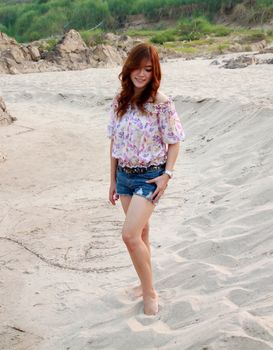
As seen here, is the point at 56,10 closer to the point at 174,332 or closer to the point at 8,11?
the point at 8,11

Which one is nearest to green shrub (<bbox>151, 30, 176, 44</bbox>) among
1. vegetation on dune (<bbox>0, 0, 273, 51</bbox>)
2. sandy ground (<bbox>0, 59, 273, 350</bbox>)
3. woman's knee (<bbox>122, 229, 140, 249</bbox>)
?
vegetation on dune (<bbox>0, 0, 273, 51</bbox>)

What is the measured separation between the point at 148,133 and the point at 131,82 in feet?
1.04

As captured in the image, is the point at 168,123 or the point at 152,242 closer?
the point at 168,123

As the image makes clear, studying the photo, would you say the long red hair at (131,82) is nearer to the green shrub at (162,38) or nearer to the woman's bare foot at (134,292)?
the woman's bare foot at (134,292)

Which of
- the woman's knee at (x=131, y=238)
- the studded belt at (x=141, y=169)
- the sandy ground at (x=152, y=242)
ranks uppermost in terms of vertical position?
the studded belt at (x=141, y=169)

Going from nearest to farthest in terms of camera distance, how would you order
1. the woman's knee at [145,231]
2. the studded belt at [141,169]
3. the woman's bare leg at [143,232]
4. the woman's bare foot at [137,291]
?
the studded belt at [141,169]
the woman's bare leg at [143,232]
the woman's knee at [145,231]
the woman's bare foot at [137,291]

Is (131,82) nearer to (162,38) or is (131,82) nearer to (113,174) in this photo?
(113,174)

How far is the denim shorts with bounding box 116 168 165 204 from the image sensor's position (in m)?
3.28

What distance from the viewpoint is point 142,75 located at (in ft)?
10.6

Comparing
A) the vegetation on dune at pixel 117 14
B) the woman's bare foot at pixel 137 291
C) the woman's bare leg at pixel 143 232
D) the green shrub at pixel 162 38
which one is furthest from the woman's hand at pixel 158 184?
the vegetation on dune at pixel 117 14

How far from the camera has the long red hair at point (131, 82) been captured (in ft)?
10.5

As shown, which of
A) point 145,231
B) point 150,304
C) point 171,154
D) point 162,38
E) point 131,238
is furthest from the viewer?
point 162,38

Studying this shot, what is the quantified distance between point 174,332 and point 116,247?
180 cm

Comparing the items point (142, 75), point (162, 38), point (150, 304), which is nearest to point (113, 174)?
point (142, 75)
